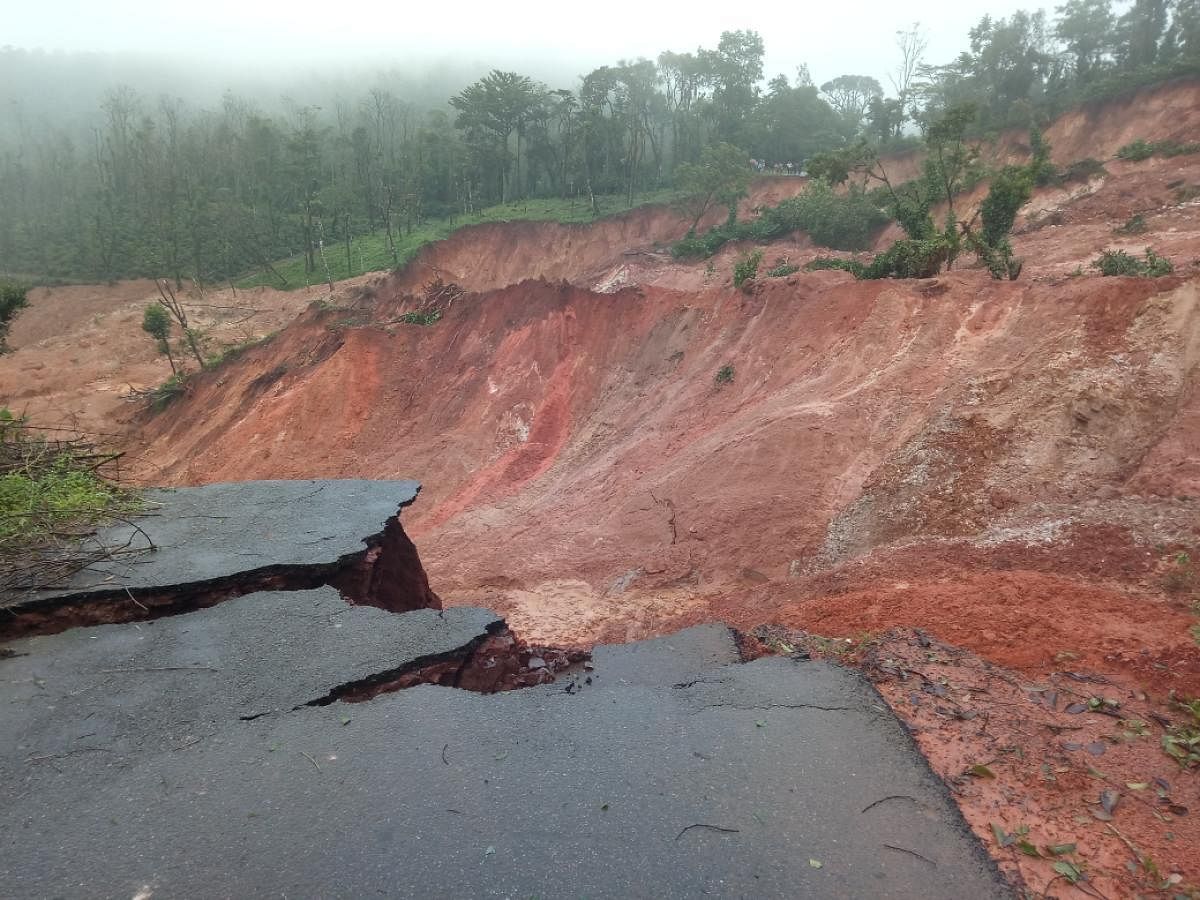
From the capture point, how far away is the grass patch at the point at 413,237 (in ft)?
126

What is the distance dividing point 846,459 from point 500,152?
43035mm

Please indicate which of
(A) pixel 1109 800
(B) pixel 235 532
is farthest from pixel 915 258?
(B) pixel 235 532

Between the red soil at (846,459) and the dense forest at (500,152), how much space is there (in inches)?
803

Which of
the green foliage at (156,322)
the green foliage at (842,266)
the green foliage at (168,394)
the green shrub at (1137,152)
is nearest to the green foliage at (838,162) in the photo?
the green foliage at (842,266)

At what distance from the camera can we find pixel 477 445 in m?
17.2

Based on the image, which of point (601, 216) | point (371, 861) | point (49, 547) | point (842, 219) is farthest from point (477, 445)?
point (601, 216)

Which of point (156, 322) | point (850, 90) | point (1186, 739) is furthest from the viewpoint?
point (850, 90)

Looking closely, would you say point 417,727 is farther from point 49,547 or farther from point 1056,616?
point 1056,616

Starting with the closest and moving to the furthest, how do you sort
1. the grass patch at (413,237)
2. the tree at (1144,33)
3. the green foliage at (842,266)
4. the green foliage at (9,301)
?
the green foliage at (842,266) < the green foliage at (9,301) < the tree at (1144,33) < the grass patch at (413,237)

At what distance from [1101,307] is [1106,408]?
2.13 meters

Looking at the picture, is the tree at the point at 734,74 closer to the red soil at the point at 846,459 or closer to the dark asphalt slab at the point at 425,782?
the red soil at the point at 846,459

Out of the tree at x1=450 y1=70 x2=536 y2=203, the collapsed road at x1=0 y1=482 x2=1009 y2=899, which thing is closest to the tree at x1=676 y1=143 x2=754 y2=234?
the tree at x1=450 y1=70 x2=536 y2=203

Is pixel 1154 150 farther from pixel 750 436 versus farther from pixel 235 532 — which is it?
pixel 235 532

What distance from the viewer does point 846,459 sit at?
1074cm
